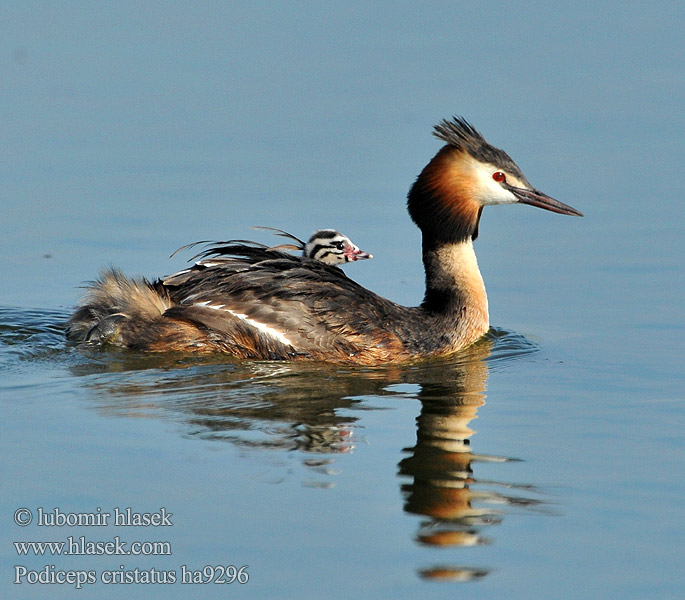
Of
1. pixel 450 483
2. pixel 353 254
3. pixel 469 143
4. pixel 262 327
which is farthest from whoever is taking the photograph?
pixel 353 254

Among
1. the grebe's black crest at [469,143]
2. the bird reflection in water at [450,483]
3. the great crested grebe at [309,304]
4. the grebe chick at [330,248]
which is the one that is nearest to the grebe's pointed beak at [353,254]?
the grebe chick at [330,248]

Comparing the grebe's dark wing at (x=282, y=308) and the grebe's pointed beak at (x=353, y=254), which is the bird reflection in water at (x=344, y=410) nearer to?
the grebe's dark wing at (x=282, y=308)

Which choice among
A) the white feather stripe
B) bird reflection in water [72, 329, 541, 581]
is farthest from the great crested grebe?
bird reflection in water [72, 329, 541, 581]

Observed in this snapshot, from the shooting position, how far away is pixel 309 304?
891 centimetres

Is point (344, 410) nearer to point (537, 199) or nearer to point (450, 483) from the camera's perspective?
point (450, 483)

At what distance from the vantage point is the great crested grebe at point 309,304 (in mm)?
8797

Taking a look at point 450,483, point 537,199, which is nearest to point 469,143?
point 537,199

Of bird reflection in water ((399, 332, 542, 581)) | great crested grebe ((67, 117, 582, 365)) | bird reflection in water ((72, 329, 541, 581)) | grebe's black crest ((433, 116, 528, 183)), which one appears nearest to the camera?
bird reflection in water ((399, 332, 542, 581))

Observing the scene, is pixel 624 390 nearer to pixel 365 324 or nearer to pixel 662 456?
pixel 662 456

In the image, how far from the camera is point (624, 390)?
26.9 ft

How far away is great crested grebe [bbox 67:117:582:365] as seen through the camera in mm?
8797

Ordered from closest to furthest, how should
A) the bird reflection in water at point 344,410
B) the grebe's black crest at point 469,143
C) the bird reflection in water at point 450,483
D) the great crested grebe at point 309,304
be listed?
the bird reflection in water at point 450,483 < the bird reflection in water at point 344,410 < the great crested grebe at point 309,304 < the grebe's black crest at point 469,143

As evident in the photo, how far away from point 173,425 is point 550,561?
2564 mm

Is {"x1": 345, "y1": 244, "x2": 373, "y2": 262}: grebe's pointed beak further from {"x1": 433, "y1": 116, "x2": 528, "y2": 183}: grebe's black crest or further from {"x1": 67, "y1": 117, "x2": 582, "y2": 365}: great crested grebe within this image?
{"x1": 433, "y1": 116, "x2": 528, "y2": 183}: grebe's black crest
